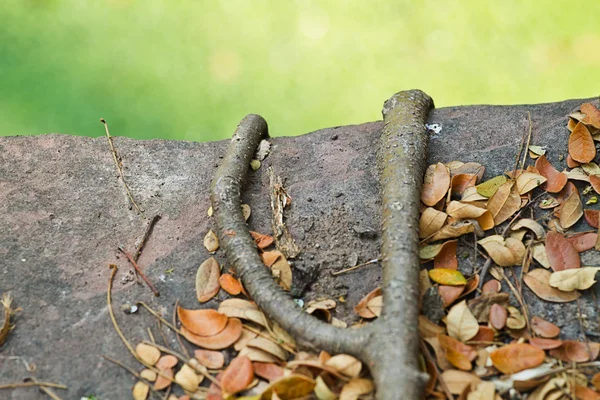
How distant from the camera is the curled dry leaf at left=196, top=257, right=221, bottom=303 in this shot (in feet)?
5.17

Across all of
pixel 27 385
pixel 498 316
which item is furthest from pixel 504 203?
pixel 27 385

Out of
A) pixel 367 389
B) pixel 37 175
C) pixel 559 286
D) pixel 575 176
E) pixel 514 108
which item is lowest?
pixel 367 389

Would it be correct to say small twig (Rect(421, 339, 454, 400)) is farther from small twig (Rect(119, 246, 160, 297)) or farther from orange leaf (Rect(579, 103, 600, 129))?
orange leaf (Rect(579, 103, 600, 129))

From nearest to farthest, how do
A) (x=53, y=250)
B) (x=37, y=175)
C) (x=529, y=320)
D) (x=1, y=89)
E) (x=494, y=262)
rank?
(x=529, y=320) → (x=494, y=262) → (x=53, y=250) → (x=37, y=175) → (x=1, y=89)

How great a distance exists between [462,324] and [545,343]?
20cm

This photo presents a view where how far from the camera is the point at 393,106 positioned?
2.09m

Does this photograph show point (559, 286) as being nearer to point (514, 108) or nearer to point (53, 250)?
point (514, 108)

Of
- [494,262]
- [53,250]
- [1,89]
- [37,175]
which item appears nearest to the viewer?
[494,262]

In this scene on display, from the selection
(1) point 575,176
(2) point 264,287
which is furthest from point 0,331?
(1) point 575,176

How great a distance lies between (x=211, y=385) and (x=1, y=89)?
242 cm

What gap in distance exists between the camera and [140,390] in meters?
1.35

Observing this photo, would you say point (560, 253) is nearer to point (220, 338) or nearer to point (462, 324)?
point (462, 324)

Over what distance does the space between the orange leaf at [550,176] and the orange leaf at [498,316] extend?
522 millimetres

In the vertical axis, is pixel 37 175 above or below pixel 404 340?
above
